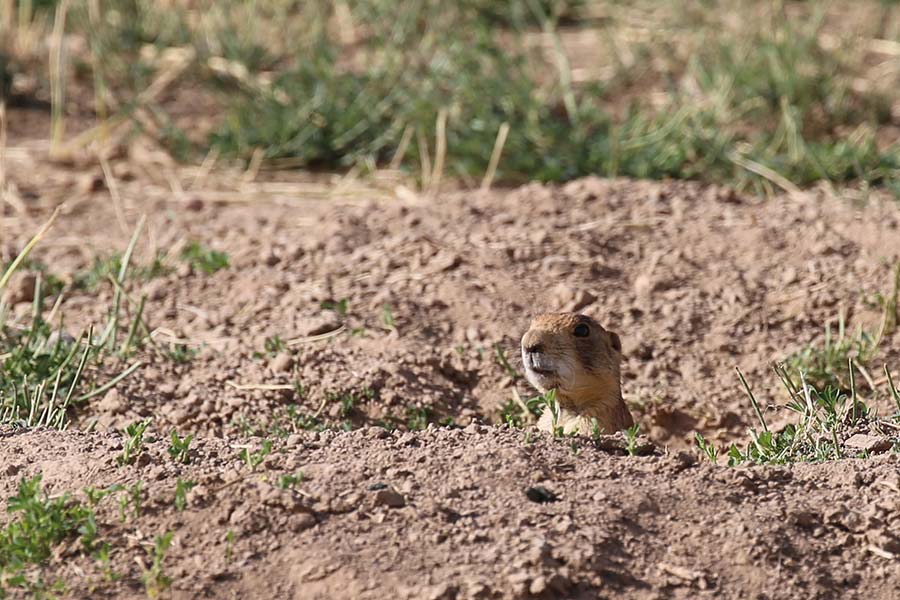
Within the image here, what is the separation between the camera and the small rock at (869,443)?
364cm

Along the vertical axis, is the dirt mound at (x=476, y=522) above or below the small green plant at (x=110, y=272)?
above

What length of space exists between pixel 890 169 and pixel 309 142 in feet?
8.73

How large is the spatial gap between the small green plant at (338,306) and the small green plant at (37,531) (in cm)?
197

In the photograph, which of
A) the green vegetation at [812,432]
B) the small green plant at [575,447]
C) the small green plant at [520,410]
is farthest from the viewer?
the small green plant at [520,410]

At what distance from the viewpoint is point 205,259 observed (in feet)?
17.8

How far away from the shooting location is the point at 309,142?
22.5 feet

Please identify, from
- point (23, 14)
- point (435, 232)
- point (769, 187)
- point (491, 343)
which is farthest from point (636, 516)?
point (23, 14)

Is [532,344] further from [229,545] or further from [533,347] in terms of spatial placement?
[229,545]

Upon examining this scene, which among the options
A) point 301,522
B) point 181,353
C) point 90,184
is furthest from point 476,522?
point 90,184

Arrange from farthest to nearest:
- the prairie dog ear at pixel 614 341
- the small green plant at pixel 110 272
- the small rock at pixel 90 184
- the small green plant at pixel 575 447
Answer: the small rock at pixel 90 184 → the small green plant at pixel 110 272 → the prairie dog ear at pixel 614 341 → the small green plant at pixel 575 447

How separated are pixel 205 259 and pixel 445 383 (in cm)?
126

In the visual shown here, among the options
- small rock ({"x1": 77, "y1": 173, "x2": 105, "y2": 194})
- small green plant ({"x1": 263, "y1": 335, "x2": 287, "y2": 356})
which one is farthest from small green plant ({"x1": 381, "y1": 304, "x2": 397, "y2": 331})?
small rock ({"x1": 77, "y1": 173, "x2": 105, "y2": 194})

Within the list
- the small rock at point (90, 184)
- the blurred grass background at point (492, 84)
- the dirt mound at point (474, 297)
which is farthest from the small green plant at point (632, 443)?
the small rock at point (90, 184)

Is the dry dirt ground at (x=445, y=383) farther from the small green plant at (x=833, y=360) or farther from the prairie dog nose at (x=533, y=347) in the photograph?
the prairie dog nose at (x=533, y=347)
